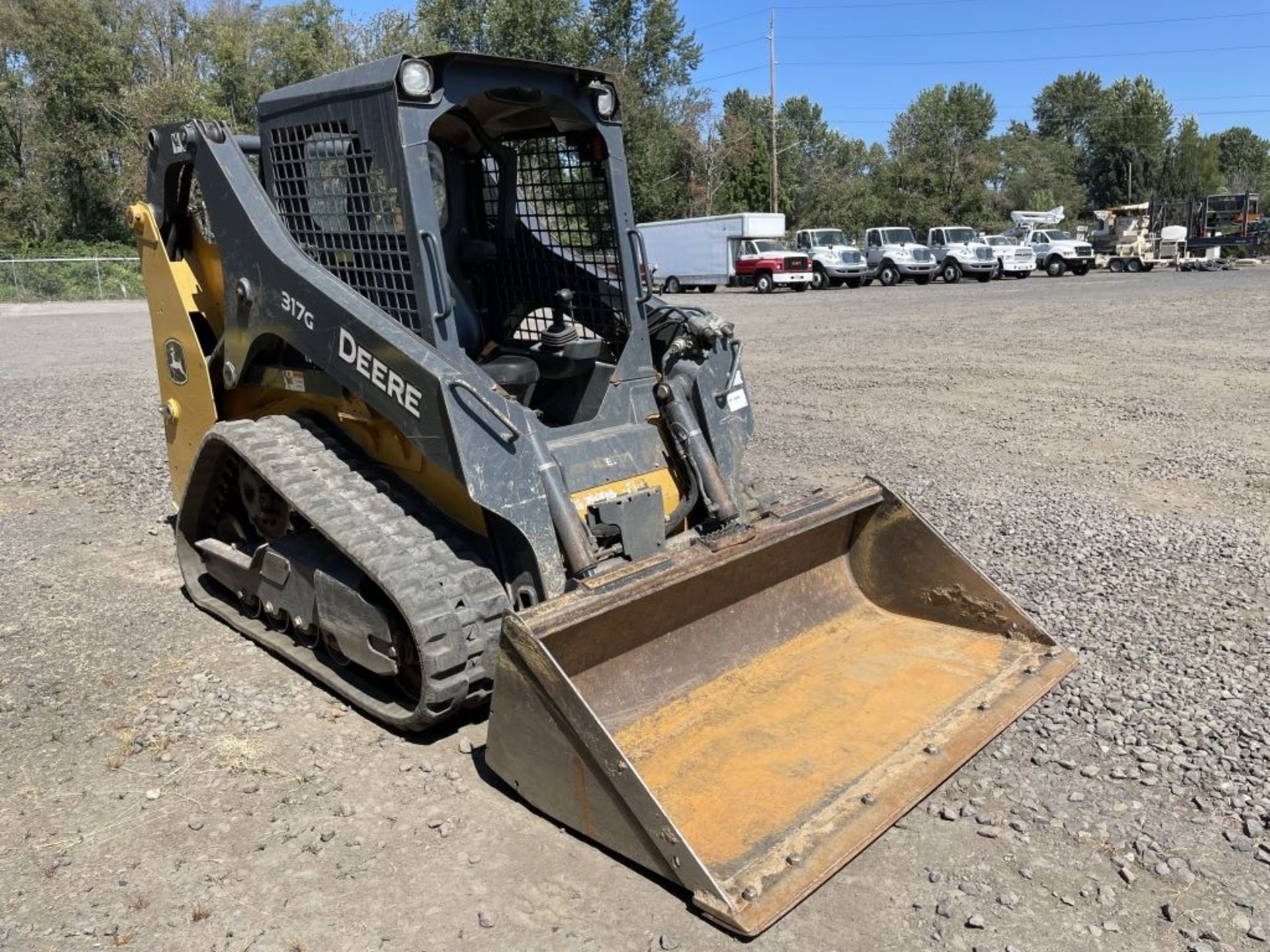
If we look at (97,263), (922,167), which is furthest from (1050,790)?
(922,167)

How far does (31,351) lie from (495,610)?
17040 millimetres

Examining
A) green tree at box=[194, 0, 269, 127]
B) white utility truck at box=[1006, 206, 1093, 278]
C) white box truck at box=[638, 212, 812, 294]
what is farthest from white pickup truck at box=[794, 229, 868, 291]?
green tree at box=[194, 0, 269, 127]

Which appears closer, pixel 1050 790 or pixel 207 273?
pixel 1050 790

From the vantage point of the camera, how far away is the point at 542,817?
11.1ft

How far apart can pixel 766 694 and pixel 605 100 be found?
263 centimetres

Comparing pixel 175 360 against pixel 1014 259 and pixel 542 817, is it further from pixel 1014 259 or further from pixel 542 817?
pixel 1014 259

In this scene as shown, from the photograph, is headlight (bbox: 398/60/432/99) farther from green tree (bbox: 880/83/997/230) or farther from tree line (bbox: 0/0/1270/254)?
green tree (bbox: 880/83/997/230)

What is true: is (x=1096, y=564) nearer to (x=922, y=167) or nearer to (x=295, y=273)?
(x=295, y=273)

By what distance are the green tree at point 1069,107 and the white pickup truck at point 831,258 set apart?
7375 centimetres

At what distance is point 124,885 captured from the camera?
307cm

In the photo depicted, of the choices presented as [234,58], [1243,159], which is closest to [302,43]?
[234,58]

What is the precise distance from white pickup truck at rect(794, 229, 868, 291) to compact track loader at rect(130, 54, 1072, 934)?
2891cm

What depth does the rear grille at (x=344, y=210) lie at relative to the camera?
407 cm

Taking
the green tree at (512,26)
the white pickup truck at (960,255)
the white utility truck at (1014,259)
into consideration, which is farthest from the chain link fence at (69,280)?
the white utility truck at (1014,259)
